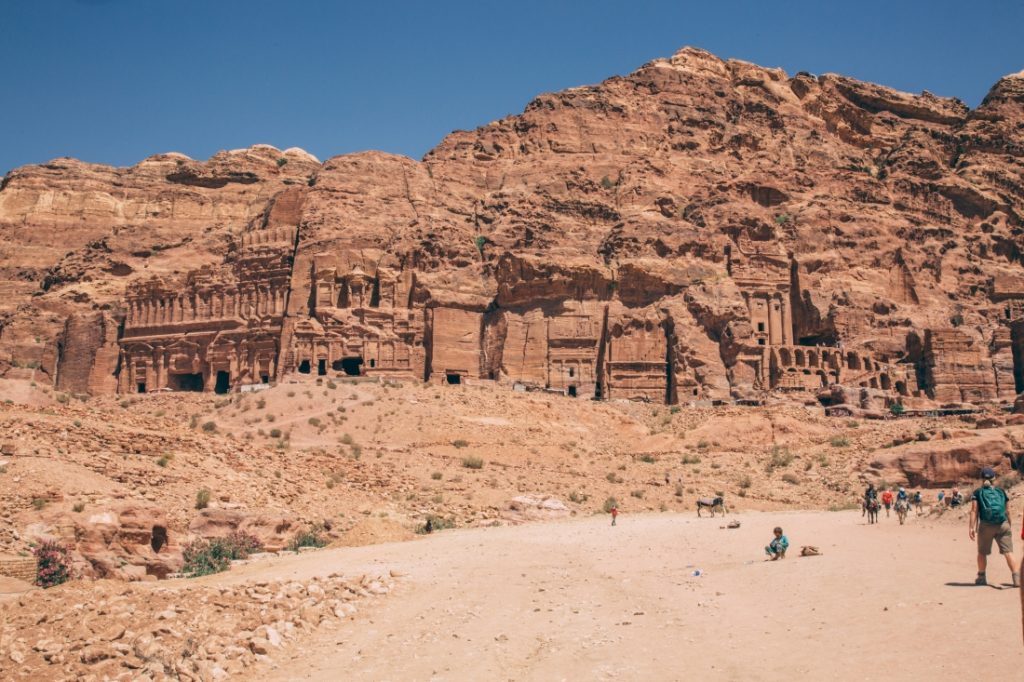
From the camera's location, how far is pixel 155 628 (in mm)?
12711

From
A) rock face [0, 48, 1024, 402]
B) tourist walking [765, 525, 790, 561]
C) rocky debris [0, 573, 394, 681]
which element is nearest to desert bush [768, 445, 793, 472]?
rock face [0, 48, 1024, 402]

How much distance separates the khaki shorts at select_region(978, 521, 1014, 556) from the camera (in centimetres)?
1247

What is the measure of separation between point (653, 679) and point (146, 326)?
2188 inches

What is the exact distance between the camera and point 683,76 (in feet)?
252

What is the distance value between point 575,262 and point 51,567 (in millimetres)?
43596

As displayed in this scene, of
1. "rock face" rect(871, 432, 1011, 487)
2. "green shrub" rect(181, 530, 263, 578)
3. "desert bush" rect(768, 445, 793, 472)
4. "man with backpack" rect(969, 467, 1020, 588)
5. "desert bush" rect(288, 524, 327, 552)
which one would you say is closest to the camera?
"man with backpack" rect(969, 467, 1020, 588)

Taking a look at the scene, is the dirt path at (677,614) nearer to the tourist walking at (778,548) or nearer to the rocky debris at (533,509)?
the tourist walking at (778,548)

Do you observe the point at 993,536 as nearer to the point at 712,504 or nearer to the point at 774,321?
the point at 712,504

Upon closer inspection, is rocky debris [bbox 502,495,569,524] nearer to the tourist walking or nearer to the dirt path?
the dirt path

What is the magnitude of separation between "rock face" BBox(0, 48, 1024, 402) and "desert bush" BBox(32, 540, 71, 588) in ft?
130

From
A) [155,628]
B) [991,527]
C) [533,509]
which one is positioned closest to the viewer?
[991,527]

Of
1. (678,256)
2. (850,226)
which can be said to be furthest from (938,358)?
(678,256)

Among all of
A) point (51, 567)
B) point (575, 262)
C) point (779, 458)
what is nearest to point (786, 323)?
point (575, 262)

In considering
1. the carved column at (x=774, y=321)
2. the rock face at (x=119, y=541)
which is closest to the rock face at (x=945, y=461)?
the rock face at (x=119, y=541)
